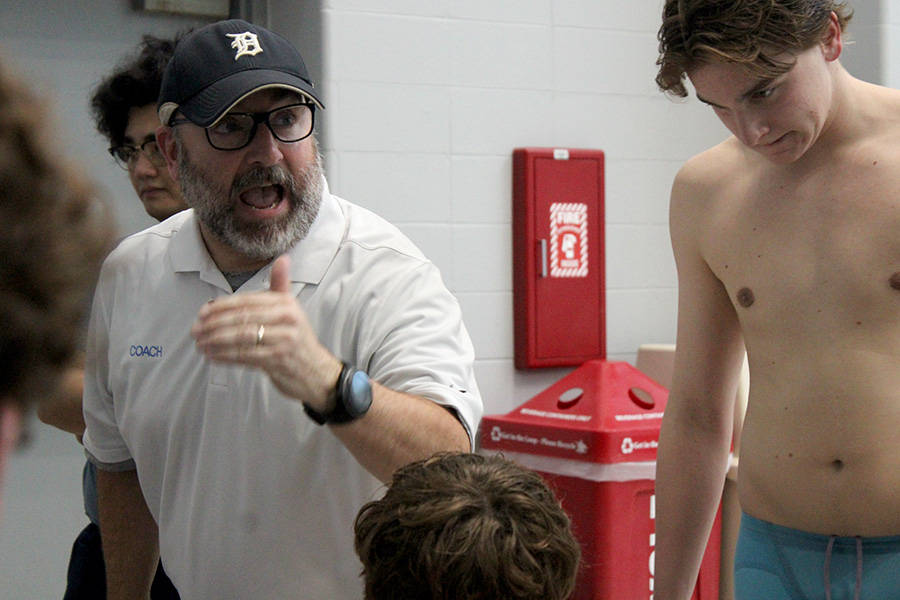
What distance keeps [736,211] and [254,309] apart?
1015 millimetres

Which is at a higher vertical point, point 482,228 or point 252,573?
point 482,228

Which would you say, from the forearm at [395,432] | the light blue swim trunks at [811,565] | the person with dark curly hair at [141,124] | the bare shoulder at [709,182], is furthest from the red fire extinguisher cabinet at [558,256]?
the forearm at [395,432]

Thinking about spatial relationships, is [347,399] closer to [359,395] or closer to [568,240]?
[359,395]

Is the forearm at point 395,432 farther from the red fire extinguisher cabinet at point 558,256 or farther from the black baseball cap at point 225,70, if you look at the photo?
the red fire extinguisher cabinet at point 558,256

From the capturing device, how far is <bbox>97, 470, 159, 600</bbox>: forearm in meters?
1.81

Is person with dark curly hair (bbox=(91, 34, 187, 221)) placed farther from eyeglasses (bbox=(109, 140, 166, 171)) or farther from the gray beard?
the gray beard

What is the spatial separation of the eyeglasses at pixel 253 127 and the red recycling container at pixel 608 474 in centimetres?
168

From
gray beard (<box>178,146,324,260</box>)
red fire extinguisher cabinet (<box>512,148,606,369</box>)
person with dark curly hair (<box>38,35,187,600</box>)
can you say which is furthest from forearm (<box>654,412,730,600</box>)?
red fire extinguisher cabinet (<box>512,148,606,369</box>)

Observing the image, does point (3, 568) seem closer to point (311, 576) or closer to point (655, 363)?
point (311, 576)

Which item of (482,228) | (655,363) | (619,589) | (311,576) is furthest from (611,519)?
(311,576)

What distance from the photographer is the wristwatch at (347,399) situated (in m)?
1.27

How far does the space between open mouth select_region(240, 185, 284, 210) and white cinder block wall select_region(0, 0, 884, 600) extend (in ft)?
5.15

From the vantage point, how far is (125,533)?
5.95 ft

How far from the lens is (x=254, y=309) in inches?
46.8
